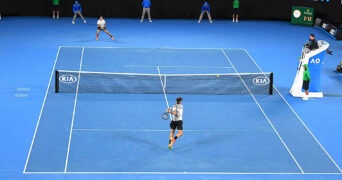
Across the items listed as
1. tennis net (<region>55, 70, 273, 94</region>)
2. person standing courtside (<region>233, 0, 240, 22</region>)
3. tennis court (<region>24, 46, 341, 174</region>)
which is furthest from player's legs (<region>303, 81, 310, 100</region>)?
person standing courtside (<region>233, 0, 240, 22</region>)

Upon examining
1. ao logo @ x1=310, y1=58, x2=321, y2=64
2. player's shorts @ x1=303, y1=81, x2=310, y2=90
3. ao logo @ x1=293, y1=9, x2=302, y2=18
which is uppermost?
ao logo @ x1=310, y1=58, x2=321, y2=64

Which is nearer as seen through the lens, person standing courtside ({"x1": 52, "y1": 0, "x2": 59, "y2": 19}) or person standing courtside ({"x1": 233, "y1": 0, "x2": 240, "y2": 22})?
person standing courtside ({"x1": 52, "y1": 0, "x2": 59, "y2": 19})

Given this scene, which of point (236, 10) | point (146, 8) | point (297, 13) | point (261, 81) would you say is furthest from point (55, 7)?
point (261, 81)

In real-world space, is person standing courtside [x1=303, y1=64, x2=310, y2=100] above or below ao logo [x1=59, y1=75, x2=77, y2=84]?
above

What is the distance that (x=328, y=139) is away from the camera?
72.8ft

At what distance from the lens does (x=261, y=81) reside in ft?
91.9

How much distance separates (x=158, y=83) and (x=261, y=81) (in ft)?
14.4

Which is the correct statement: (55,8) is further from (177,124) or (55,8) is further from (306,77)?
(177,124)

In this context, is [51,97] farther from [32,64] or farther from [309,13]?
[309,13]

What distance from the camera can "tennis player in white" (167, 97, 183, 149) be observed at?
19875 mm

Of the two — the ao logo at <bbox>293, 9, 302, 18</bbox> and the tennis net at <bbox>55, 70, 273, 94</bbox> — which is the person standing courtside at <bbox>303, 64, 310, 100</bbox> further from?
the ao logo at <bbox>293, 9, 302, 18</bbox>

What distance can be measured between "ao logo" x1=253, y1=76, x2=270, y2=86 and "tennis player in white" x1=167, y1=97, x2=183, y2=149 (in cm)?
808

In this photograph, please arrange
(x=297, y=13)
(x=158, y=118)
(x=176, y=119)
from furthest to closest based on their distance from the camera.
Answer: (x=297, y=13)
(x=158, y=118)
(x=176, y=119)

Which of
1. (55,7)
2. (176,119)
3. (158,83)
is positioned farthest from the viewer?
(55,7)
